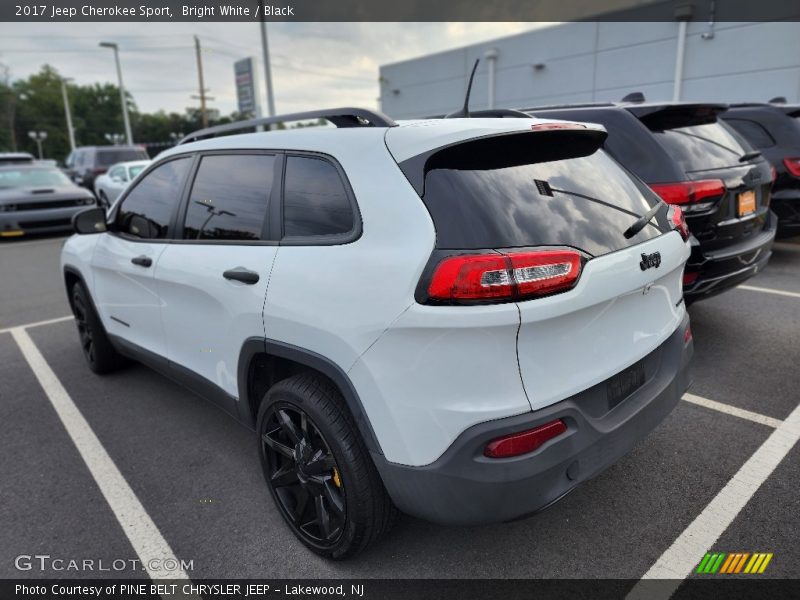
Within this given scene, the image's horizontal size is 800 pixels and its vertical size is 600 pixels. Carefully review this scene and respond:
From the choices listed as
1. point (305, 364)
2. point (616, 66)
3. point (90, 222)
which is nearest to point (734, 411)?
point (305, 364)

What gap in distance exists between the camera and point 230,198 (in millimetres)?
2773

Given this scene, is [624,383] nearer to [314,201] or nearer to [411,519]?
[411,519]

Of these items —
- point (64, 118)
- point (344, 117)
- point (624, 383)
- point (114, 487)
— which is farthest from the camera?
point (64, 118)

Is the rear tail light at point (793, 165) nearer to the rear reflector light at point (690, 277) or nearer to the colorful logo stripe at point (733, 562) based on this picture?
the rear reflector light at point (690, 277)

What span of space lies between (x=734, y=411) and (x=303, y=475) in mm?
2660

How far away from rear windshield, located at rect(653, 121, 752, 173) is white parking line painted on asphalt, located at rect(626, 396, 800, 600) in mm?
1920

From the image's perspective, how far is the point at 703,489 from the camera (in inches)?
104

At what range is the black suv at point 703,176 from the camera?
376cm

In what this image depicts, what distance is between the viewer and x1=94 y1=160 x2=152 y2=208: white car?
1512 cm

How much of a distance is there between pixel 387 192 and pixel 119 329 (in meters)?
2.75

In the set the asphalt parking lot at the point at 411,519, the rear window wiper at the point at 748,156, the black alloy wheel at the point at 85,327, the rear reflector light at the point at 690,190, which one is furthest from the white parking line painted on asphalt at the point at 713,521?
the black alloy wheel at the point at 85,327

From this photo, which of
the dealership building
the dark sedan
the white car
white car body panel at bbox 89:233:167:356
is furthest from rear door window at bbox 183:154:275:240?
the dealership building

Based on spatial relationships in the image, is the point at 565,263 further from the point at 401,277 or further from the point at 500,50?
the point at 500,50

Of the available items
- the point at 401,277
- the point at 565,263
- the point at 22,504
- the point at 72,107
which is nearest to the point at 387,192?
the point at 401,277
